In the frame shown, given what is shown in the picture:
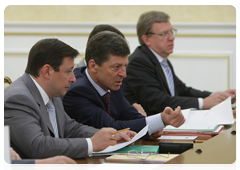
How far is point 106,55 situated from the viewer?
2.12m

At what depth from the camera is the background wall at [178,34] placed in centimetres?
486

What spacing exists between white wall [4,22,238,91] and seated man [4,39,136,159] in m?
3.14

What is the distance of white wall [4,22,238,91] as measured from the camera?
4.85 metres

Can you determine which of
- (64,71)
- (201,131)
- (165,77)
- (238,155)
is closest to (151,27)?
(165,77)

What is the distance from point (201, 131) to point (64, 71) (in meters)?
0.86

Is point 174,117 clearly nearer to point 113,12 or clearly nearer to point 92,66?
point 92,66

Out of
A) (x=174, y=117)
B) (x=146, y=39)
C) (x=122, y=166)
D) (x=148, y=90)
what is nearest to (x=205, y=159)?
(x=122, y=166)

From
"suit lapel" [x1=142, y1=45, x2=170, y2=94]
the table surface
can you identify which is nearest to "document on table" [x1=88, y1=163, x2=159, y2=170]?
the table surface

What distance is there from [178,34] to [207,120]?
8.71 ft

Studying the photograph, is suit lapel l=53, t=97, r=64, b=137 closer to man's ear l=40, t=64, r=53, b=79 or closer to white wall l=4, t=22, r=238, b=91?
man's ear l=40, t=64, r=53, b=79

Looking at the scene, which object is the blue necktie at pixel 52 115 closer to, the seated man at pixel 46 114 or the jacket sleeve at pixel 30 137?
the seated man at pixel 46 114

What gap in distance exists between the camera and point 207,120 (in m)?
2.39
